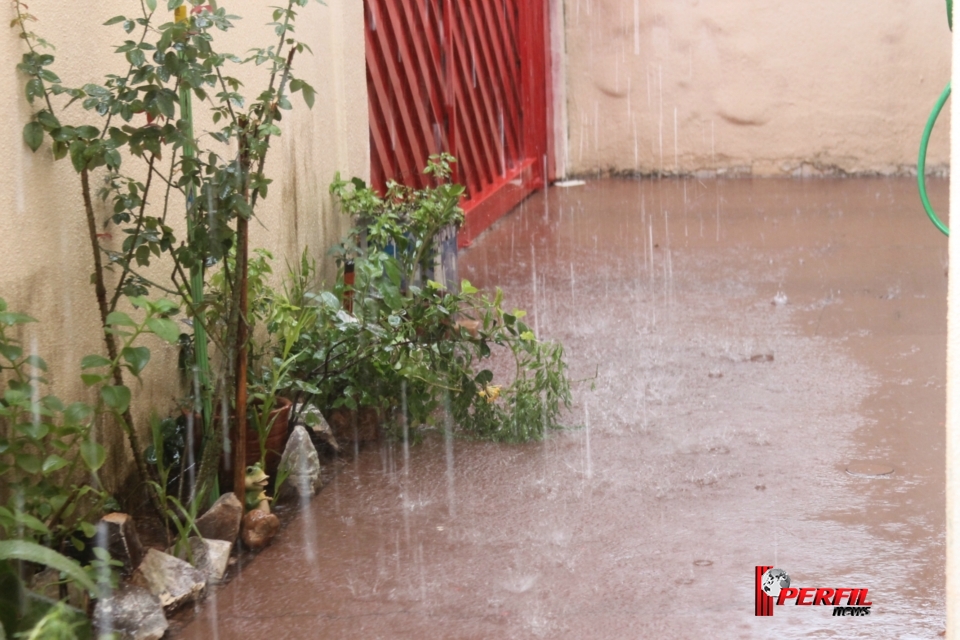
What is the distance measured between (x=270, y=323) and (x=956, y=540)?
2130mm

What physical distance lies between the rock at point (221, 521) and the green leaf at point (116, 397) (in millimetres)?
491

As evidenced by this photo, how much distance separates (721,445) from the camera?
3131mm

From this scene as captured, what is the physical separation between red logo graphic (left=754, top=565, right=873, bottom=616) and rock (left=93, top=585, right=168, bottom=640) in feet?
4.01

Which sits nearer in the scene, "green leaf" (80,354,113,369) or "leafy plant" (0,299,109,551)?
"leafy plant" (0,299,109,551)

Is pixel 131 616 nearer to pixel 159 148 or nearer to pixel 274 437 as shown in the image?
pixel 274 437

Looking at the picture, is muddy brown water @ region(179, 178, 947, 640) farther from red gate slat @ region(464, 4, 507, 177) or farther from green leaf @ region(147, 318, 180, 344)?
red gate slat @ region(464, 4, 507, 177)

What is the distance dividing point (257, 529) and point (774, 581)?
1209 mm

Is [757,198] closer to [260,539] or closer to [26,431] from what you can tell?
[260,539]

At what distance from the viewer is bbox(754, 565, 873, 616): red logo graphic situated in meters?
2.19

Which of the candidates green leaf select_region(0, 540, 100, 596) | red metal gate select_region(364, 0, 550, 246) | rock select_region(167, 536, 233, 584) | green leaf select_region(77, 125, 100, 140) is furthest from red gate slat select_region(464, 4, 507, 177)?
green leaf select_region(0, 540, 100, 596)

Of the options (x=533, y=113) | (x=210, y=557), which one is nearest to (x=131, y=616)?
(x=210, y=557)

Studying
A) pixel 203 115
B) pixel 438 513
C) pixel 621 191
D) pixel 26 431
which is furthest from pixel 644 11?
pixel 26 431

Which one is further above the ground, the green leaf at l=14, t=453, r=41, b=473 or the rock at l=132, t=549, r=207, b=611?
the green leaf at l=14, t=453, r=41, b=473

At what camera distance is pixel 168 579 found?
2.29 m
